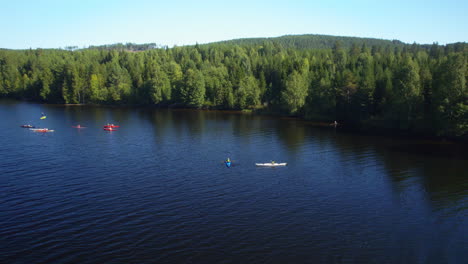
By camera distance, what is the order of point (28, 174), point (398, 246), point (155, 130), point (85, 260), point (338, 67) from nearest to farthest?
point (85, 260) < point (398, 246) < point (28, 174) < point (155, 130) < point (338, 67)

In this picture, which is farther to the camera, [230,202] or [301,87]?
[301,87]

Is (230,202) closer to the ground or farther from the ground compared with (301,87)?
closer to the ground

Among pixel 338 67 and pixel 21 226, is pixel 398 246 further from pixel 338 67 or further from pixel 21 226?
Result: pixel 338 67

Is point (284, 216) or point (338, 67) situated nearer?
point (284, 216)

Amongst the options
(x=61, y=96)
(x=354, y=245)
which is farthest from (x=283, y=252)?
(x=61, y=96)

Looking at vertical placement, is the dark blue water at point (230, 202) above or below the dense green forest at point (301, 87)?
below

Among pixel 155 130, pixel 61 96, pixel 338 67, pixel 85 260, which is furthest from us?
pixel 61 96
